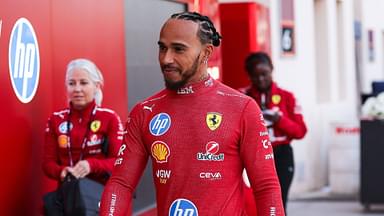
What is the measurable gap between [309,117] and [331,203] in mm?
1853

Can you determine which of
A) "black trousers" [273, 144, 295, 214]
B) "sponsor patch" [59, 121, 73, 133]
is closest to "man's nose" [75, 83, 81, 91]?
"sponsor patch" [59, 121, 73, 133]

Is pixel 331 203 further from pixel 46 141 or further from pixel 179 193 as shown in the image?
pixel 179 193

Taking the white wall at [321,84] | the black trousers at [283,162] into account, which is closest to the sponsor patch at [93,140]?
the black trousers at [283,162]

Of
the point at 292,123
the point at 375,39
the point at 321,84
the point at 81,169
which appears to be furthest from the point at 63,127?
the point at 375,39

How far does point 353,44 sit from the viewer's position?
Result: 18.9 meters

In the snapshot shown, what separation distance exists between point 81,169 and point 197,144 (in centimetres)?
172

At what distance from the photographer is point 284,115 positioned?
8109mm

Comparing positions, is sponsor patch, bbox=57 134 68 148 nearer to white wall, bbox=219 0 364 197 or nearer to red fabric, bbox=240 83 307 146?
red fabric, bbox=240 83 307 146

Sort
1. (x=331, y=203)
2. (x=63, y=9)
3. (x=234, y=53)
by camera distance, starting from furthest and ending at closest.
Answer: (x=331, y=203), (x=234, y=53), (x=63, y=9)

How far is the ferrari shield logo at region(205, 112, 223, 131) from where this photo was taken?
3.95 meters

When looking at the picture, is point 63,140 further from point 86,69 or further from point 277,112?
point 277,112

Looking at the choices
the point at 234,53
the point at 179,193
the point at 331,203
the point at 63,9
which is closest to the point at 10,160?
the point at 63,9

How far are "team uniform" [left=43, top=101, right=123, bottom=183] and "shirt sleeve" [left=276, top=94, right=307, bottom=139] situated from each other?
2451 millimetres

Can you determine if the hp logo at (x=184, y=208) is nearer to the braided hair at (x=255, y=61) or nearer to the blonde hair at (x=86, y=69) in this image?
the blonde hair at (x=86, y=69)
